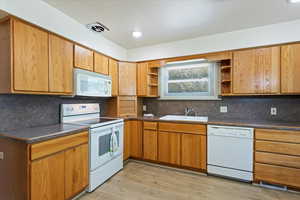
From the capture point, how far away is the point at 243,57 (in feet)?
8.32

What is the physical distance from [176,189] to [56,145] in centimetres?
164

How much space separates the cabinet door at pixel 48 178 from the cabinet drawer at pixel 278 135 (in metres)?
2.56

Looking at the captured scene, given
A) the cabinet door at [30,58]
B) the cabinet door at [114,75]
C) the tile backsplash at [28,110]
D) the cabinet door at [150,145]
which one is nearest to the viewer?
the cabinet door at [30,58]

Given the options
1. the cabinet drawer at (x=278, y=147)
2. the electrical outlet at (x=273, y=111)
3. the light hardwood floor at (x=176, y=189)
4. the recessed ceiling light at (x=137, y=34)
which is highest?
the recessed ceiling light at (x=137, y=34)

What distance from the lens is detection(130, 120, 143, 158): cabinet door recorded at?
302cm

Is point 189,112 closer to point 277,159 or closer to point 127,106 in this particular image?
point 127,106

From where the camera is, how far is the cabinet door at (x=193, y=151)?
252cm

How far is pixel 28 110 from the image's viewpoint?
76.0 inches

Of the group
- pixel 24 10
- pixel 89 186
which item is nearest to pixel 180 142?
pixel 89 186

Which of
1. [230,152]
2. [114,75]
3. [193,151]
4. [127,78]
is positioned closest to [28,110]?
[114,75]

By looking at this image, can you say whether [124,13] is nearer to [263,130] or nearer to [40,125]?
[40,125]

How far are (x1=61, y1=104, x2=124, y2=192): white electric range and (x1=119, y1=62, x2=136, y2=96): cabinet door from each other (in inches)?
27.7

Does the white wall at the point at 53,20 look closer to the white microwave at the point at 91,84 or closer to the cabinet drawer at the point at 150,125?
the white microwave at the point at 91,84

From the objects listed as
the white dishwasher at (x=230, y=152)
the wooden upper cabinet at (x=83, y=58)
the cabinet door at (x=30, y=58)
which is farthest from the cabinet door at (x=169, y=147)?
the cabinet door at (x=30, y=58)
